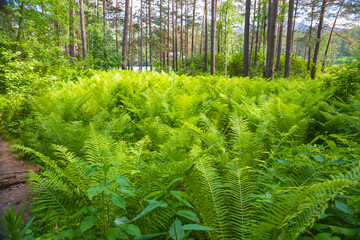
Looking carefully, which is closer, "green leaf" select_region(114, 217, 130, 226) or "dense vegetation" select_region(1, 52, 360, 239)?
"dense vegetation" select_region(1, 52, 360, 239)

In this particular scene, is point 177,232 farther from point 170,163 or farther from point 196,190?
point 170,163

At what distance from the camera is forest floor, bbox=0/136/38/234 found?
2.02 m

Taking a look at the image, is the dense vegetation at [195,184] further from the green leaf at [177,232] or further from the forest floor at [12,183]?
the forest floor at [12,183]

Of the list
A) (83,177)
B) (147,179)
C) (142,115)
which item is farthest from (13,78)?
(147,179)

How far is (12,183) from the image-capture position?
7.60 feet

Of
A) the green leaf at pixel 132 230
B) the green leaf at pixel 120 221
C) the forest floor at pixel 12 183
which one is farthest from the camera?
the forest floor at pixel 12 183

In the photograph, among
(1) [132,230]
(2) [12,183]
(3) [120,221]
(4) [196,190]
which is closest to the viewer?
(1) [132,230]

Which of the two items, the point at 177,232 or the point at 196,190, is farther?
the point at 196,190

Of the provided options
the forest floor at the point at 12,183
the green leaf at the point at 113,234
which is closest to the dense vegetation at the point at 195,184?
the green leaf at the point at 113,234

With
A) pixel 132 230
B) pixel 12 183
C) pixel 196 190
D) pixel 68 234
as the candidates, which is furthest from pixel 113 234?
pixel 12 183

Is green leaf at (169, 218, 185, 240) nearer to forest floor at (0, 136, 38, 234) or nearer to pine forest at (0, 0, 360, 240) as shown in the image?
pine forest at (0, 0, 360, 240)

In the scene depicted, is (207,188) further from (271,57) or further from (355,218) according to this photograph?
(271,57)

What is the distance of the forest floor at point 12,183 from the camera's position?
2.02 metres

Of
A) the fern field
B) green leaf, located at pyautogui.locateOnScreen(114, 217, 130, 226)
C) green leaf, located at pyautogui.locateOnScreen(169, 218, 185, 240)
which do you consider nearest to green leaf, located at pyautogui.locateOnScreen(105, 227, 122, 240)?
the fern field
